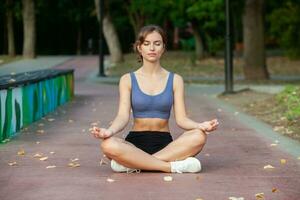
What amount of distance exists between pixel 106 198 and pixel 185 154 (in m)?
1.48

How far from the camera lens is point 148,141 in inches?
300

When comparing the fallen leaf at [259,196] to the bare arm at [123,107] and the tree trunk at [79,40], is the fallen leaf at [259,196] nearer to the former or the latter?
the bare arm at [123,107]

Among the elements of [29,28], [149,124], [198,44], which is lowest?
[198,44]

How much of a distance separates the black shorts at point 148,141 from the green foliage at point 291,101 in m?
5.44

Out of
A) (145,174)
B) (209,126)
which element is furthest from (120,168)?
(209,126)

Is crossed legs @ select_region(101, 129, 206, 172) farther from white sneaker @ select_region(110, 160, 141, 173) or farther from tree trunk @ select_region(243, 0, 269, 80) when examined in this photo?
tree trunk @ select_region(243, 0, 269, 80)

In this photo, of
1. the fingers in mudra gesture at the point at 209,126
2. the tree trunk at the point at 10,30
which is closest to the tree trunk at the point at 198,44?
the tree trunk at the point at 10,30

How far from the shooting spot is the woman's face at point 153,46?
7578mm

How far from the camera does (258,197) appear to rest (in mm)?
6223

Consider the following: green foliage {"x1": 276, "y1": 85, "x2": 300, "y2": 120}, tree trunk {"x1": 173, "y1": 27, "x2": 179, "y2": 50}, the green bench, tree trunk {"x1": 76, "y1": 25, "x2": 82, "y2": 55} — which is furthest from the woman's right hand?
tree trunk {"x1": 173, "y1": 27, "x2": 179, "y2": 50}

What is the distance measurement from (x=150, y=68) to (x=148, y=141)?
2.51 ft

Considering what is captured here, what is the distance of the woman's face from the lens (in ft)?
24.9

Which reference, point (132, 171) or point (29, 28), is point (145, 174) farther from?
point (29, 28)

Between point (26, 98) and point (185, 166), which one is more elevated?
point (26, 98)
